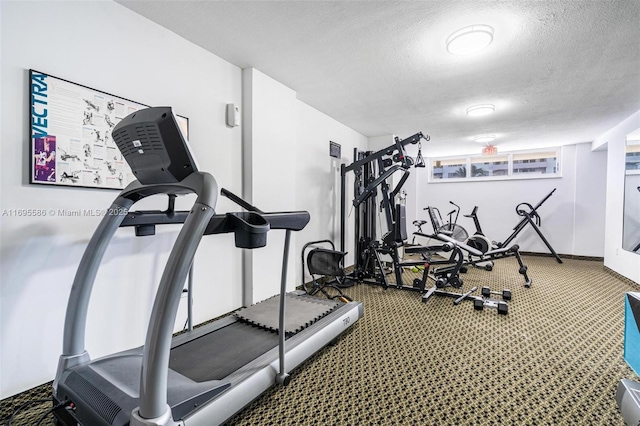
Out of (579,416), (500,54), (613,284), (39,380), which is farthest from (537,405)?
(613,284)

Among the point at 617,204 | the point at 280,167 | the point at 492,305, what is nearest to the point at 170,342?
the point at 280,167

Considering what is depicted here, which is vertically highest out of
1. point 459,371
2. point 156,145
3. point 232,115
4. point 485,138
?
point 485,138

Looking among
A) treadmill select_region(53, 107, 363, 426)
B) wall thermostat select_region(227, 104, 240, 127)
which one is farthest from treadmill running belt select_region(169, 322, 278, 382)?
wall thermostat select_region(227, 104, 240, 127)

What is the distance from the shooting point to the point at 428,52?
8.13 feet

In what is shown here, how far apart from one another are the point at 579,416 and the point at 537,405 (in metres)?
0.17

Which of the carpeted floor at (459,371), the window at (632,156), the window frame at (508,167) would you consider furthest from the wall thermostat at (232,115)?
the window frame at (508,167)

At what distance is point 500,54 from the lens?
8.20 feet

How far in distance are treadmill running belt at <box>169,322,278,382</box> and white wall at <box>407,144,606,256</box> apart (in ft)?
19.3

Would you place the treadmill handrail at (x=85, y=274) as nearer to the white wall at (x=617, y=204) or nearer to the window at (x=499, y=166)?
the white wall at (x=617, y=204)

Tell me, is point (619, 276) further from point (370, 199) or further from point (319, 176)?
point (319, 176)

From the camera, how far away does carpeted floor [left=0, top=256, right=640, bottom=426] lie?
4.90 feet

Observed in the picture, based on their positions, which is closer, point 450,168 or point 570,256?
point 570,256

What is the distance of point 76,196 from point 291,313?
5.46ft

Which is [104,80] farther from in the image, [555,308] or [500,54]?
[555,308]
